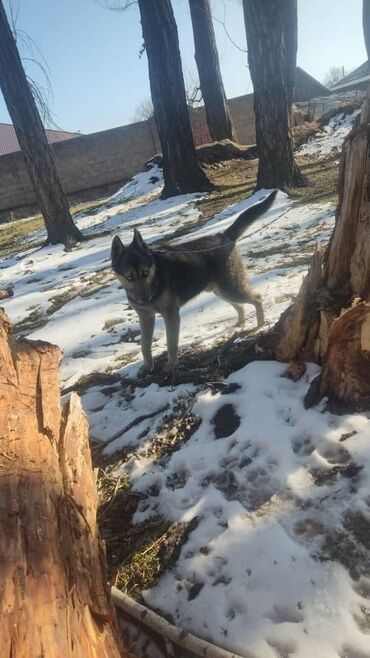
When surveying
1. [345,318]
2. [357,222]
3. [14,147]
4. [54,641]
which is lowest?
[54,641]

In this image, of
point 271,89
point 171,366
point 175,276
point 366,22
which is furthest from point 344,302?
point 366,22

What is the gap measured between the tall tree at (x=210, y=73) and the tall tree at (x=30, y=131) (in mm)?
7501

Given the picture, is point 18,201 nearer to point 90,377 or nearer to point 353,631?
point 90,377

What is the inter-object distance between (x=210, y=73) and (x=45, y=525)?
617 inches

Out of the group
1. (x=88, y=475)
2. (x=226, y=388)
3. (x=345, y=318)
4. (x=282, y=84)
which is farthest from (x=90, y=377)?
(x=282, y=84)

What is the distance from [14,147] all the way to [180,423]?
36.5 meters

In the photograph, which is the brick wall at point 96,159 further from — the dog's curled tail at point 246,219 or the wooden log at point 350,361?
the wooden log at point 350,361

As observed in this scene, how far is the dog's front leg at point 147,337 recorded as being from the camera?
363 centimetres

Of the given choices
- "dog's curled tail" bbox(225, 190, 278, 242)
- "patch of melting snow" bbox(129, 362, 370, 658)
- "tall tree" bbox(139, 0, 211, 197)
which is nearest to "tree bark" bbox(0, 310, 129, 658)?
"patch of melting snow" bbox(129, 362, 370, 658)

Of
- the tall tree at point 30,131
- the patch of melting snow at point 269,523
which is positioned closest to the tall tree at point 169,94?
the tall tree at point 30,131

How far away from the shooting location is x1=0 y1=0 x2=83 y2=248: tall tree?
7848 mm

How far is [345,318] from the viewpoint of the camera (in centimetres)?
234

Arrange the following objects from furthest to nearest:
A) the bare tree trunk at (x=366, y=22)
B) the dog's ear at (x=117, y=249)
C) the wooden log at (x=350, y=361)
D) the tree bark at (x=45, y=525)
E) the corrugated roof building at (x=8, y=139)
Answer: the corrugated roof building at (x=8, y=139), the bare tree trunk at (x=366, y=22), the dog's ear at (x=117, y=249), the wooden log at (x=350, y=361), the tree bark at (x=45, y=525)

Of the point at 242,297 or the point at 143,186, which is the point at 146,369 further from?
the point at 143,186
